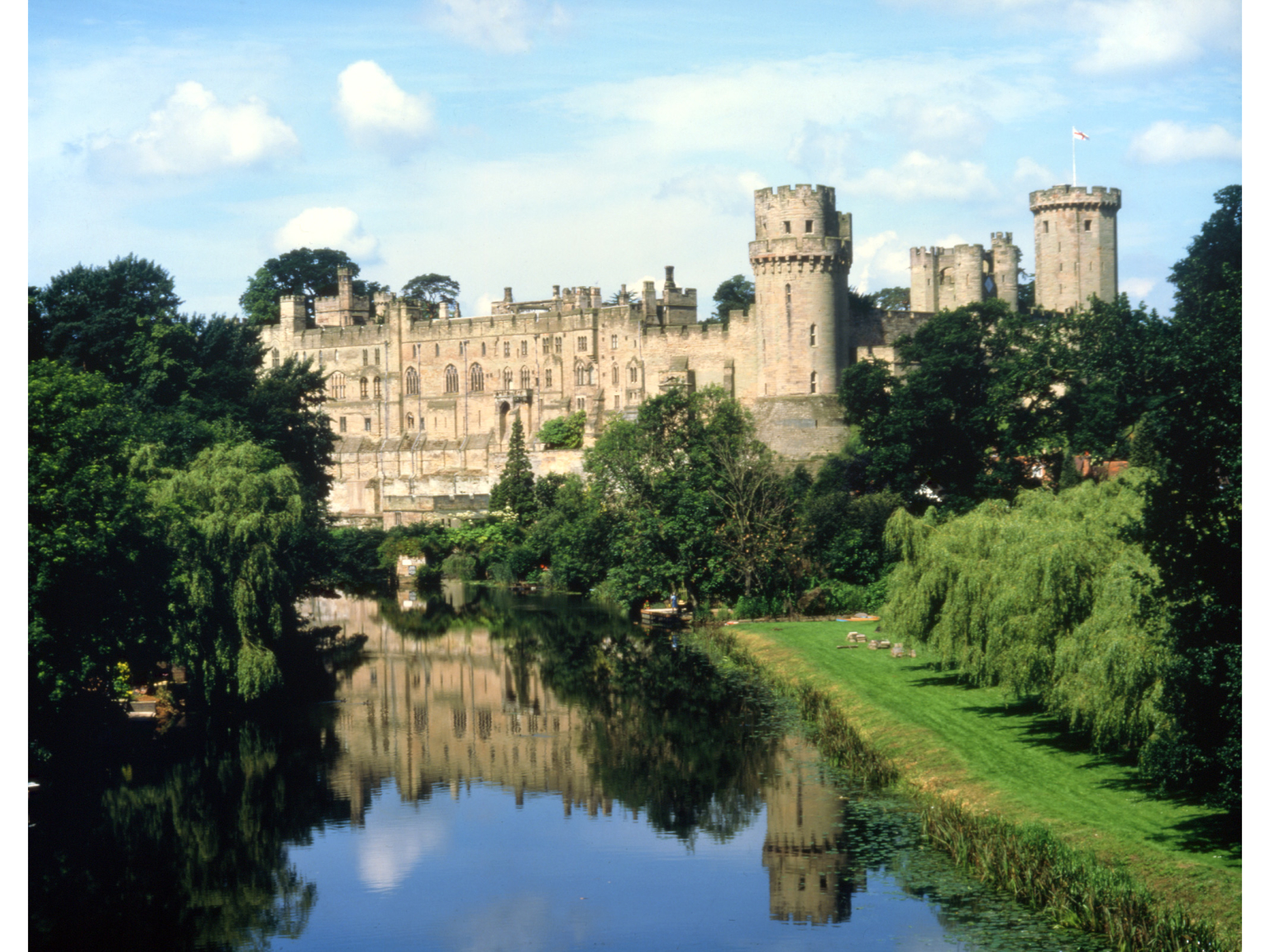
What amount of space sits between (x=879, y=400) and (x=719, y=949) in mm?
38473

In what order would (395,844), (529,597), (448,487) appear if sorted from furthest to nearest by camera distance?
(448,487) < (529,597) < (395,844)

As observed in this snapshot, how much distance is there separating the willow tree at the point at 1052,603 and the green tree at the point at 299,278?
2622 inches

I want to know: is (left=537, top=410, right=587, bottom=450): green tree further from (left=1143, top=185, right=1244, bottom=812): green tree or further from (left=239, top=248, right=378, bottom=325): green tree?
(left=1143, top=185, right=1244, bottom=812): green tree

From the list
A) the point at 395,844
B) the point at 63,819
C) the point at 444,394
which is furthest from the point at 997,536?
the point at 444,394

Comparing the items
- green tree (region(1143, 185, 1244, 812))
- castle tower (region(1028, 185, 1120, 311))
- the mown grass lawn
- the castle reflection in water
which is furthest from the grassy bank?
castle tower (region(1028, 185, 1120, 311))

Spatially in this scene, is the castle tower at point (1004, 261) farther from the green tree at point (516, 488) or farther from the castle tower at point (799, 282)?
the green tree at point (516, 488)

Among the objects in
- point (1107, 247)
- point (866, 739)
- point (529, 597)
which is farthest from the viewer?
point (1107, 247)

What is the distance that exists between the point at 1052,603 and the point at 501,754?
9703 millimetres

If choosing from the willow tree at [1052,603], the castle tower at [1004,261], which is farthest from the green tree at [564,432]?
the willow tree at [1052,603]

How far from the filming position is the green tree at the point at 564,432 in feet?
242

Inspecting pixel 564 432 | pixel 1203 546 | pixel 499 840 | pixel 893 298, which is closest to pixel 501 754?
pixel 499 840

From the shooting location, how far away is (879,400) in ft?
175

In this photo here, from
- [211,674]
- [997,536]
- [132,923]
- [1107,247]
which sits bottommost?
[132,923]
